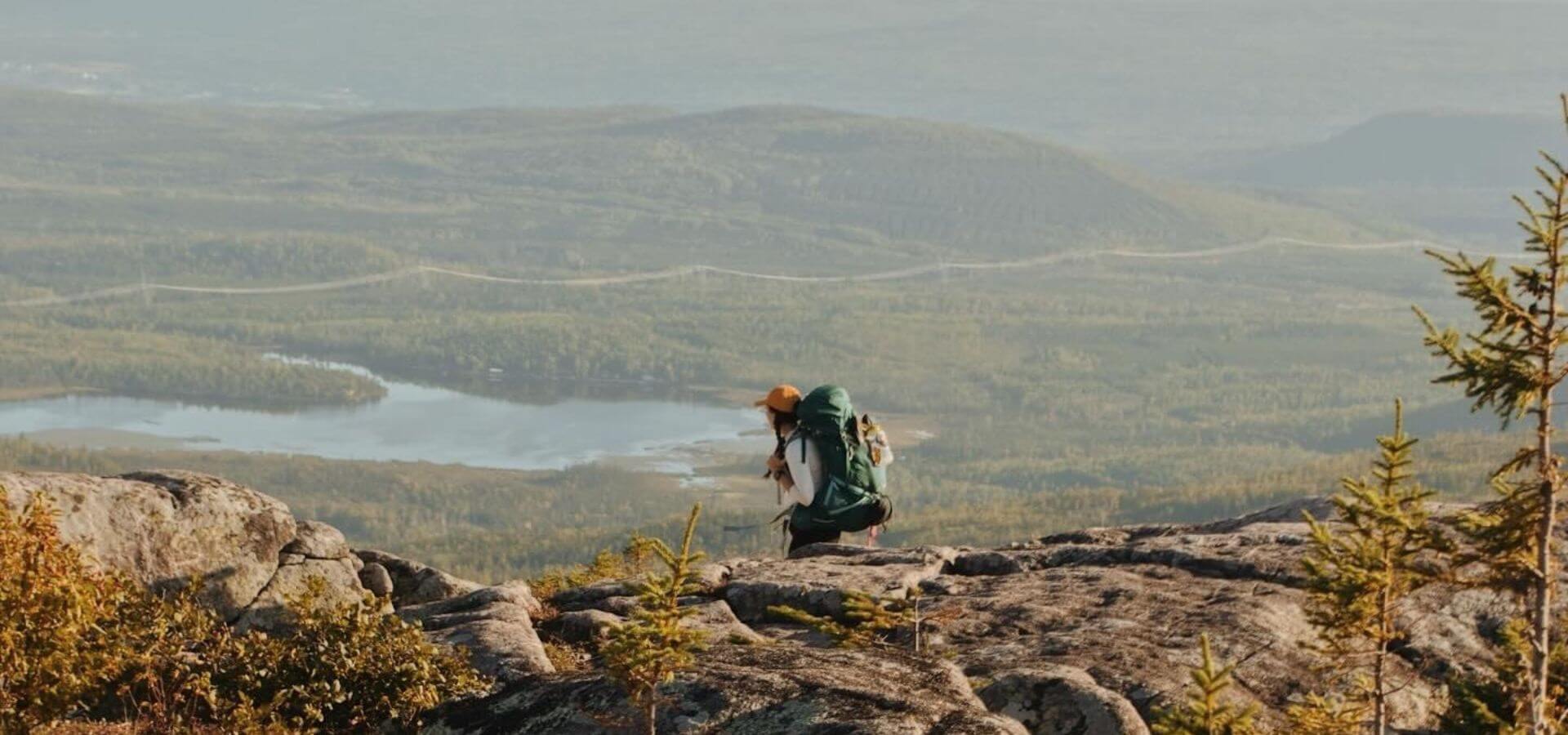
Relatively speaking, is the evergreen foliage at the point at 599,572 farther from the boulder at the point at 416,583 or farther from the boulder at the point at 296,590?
the boulder at the point at 296,590

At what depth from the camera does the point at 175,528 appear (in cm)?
2819

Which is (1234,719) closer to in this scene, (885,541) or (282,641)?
(282,641)

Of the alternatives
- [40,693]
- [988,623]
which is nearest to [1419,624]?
[988,623]

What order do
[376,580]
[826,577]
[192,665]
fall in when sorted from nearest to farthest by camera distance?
1. [192,665]
2. [826,577]
3. [376,580]

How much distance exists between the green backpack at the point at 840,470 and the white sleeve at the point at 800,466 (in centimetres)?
9

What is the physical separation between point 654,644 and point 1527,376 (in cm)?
749

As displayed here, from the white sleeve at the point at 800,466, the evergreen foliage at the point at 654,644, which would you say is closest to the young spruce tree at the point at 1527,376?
the evergreen foliage at the point at 654,644

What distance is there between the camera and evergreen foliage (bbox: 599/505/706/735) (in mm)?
20484

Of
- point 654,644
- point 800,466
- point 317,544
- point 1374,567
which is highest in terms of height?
point 1374,567

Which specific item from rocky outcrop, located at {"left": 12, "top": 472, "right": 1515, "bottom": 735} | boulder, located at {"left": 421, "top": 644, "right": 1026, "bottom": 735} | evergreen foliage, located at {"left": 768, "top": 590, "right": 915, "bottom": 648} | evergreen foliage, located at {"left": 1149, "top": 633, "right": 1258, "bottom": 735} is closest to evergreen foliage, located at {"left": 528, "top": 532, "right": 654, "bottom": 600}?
rocky outcrop, located at {"left": 12, "top": 472, "right": 1515, "bottom": 735}

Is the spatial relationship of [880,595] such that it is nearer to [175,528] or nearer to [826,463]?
[826,463]

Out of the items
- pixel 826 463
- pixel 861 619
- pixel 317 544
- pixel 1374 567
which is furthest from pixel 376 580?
pixel 1374 567

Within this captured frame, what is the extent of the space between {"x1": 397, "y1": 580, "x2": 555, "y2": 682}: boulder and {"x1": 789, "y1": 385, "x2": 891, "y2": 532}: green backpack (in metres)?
4.51

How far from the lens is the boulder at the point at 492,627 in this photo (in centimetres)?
2456
